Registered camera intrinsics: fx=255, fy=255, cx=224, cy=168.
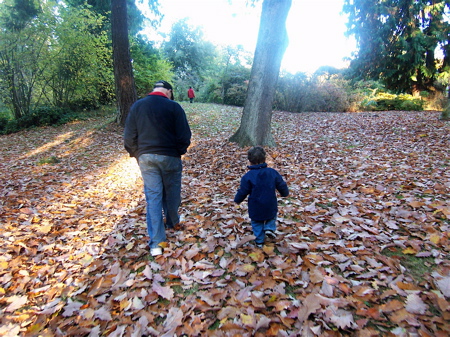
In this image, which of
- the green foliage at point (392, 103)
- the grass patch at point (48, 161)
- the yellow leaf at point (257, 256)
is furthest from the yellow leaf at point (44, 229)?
the green foliage at point (392, 103)

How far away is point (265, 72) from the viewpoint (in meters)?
6.94

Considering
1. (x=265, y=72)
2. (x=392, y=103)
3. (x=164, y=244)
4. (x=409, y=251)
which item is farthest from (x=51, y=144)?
(x=392, y=103)

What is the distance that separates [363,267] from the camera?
2.69 meters

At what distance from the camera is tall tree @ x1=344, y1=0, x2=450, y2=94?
12.9 meters

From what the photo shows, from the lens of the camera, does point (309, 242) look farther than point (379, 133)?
No

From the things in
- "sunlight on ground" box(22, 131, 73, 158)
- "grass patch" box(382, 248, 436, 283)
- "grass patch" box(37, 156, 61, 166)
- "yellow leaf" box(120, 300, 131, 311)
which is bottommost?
"sunlight on ground" box(22, 131, 73, 158)

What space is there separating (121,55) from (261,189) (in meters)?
9.17

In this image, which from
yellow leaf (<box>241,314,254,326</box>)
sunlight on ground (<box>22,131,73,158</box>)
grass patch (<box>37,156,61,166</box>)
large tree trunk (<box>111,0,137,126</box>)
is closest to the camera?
yellow leaf (<box>241,314,254,326</box>)

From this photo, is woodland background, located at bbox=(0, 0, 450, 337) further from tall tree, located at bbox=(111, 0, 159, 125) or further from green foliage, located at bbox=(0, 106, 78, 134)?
green foliage, located at bbox=(0, 106, 78, 134)

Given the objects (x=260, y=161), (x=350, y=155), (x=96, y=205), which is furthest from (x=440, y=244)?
(x=96, y=205)

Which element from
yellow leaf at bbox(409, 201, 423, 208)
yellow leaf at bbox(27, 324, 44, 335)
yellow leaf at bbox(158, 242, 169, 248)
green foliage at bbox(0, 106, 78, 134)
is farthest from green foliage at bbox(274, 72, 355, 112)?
yellow leaf at bbox(27, 324, 44, 335)

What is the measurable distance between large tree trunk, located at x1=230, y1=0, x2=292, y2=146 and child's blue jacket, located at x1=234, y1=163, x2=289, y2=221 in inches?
169

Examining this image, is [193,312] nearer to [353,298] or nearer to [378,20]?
[353,298]

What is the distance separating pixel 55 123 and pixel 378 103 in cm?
1759
